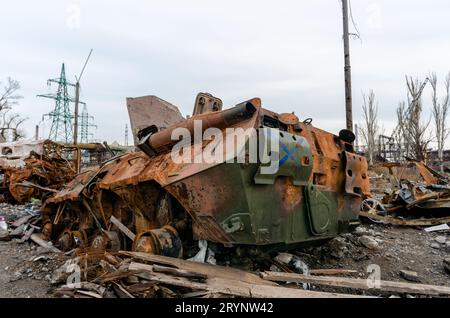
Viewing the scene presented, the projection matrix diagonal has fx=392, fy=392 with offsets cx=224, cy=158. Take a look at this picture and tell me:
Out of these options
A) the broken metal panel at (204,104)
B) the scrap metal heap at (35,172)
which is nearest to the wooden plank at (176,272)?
the broken metal panel at (204,104)

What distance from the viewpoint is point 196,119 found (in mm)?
4352

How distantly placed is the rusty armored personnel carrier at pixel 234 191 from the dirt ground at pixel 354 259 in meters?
0.69

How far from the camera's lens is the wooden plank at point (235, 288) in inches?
131

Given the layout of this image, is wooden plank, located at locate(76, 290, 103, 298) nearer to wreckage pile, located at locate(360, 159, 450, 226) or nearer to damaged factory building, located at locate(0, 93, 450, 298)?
damaged factory building, located at locate(0, 93, 450, 298)

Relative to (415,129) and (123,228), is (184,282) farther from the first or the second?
(415,129)

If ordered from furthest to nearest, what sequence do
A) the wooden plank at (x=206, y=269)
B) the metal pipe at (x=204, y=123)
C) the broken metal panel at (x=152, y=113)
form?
the broken metal panel at (x=152, y=113) → the metal pipe at (x=204, y=123) → the wooden plank at (x=206, y=269)

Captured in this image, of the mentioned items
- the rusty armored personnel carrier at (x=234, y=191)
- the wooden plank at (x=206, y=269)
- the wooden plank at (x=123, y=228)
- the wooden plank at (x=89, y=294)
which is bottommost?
the wooden plank at (x=89, y=294)

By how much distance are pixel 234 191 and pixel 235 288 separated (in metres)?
0.85

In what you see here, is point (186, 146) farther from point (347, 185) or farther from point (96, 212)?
point (96, 212)

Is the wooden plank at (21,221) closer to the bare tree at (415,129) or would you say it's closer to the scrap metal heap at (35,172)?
the scrap metal heap at (35,172)

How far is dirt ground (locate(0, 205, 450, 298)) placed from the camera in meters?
4.66

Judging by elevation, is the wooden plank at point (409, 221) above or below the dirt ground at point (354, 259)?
above
